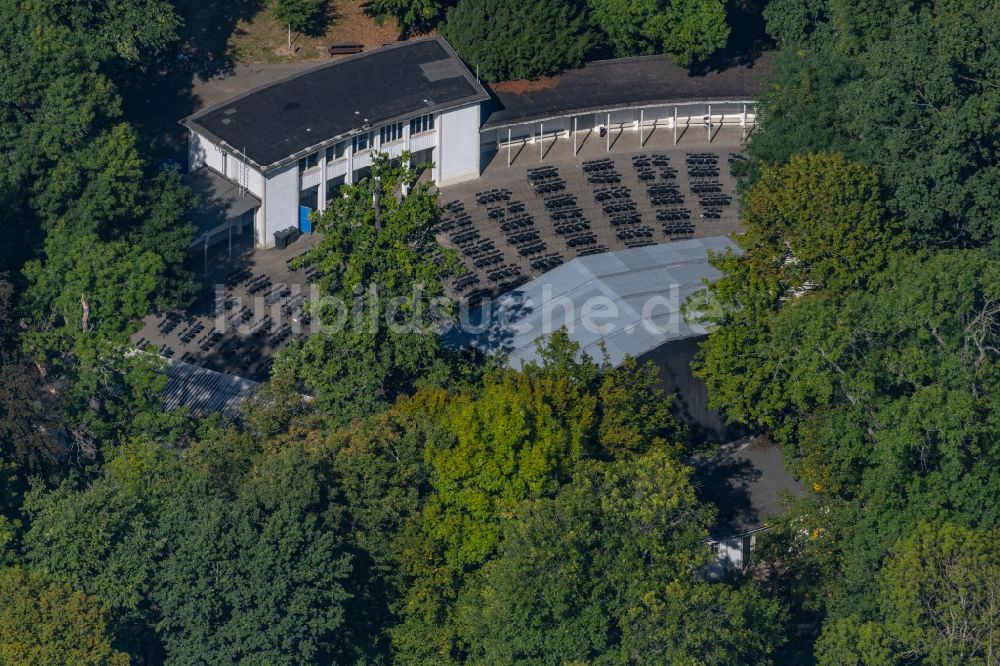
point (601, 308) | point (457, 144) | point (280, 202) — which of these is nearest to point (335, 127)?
point (280, 202)

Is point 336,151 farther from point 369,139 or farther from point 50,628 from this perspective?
point 50,628

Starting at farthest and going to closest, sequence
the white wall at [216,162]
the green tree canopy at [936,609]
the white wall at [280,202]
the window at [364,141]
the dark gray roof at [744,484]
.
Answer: the window at [364,141] → the white wall at [216,162] → the white wall at [280,202] → the dark gray roof at [744,484] → the green tree canopy at [936,609]

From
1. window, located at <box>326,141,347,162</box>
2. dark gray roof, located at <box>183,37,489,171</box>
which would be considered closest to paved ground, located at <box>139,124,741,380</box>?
window, located at <box>326,141,347,162</box>

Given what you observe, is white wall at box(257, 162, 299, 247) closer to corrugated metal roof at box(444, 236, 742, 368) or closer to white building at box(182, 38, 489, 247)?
white building at box(182, 38, 489, 247)

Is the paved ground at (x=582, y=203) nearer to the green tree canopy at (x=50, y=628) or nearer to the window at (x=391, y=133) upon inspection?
the window at (x=391, y=133)

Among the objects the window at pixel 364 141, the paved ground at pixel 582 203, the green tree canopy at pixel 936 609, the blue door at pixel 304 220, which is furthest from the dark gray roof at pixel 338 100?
the green tree canopy at pixel 936 609

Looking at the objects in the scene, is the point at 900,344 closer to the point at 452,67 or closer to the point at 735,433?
the point at 735,433

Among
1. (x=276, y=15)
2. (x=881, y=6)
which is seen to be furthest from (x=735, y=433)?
(x=276, y=15)
